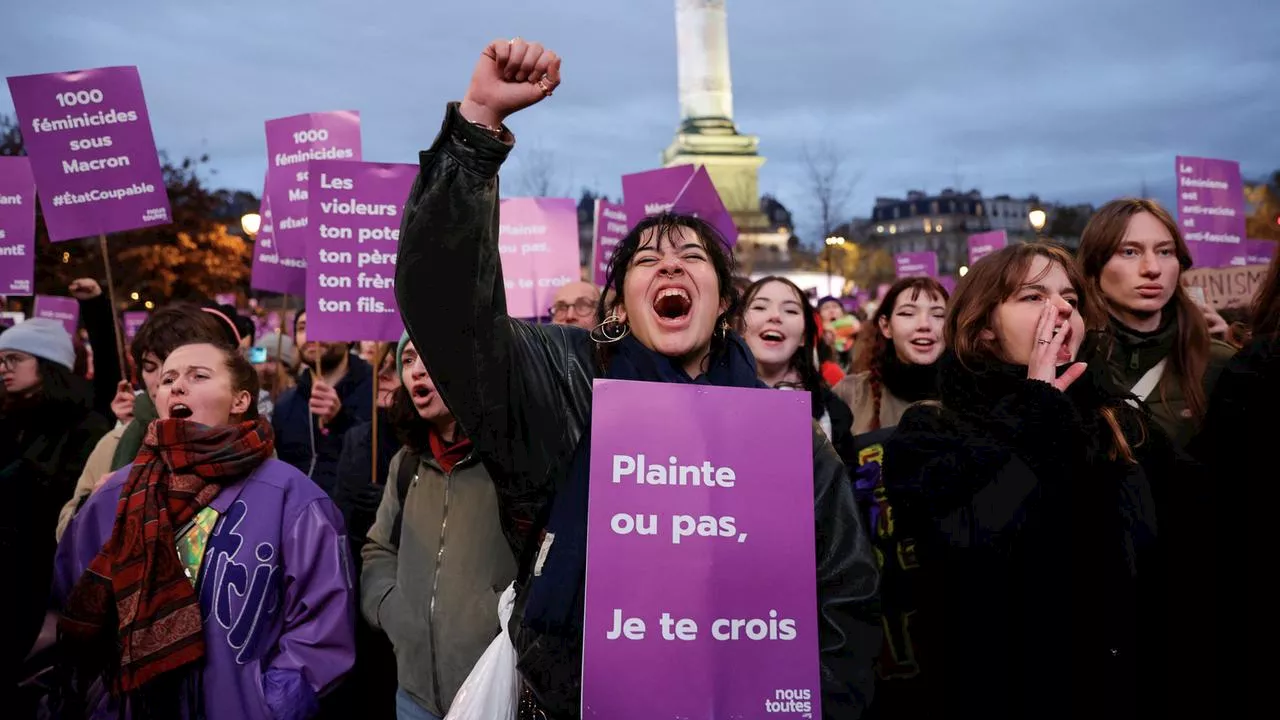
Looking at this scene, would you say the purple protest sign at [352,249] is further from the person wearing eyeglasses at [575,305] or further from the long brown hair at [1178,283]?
the long brown hair at [1178,283]

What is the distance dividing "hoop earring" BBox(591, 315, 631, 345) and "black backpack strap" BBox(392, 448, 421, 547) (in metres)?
1.38

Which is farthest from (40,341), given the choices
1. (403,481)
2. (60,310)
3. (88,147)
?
(60,310)

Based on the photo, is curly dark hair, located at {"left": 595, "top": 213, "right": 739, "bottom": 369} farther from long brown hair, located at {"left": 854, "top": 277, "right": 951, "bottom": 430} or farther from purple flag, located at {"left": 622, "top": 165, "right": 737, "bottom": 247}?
purple flag, located at {"left": 622, "top": 165, "right": 737, "bottom": 247}

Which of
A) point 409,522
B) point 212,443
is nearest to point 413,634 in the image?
point 409,522

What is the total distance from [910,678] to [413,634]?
1708mm

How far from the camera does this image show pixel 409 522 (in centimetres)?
327

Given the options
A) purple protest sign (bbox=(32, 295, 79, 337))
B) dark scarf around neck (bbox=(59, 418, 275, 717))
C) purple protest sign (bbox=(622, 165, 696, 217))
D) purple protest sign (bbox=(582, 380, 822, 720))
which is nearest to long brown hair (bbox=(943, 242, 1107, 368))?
purple protest sign (bbox=(582, 380, 822, 720))

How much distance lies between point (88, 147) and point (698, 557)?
17.0 feet

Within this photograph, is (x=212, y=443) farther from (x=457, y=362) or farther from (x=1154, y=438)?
(x=1154, y=438)

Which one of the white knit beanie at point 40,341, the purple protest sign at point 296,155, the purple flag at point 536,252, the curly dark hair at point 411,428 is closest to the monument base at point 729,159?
the purple flag at point 536,252

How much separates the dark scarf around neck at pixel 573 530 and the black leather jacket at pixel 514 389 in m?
0.03

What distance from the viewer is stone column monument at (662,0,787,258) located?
42.5m

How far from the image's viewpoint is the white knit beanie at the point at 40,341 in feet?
16.7

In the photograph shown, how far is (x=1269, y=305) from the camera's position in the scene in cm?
266
